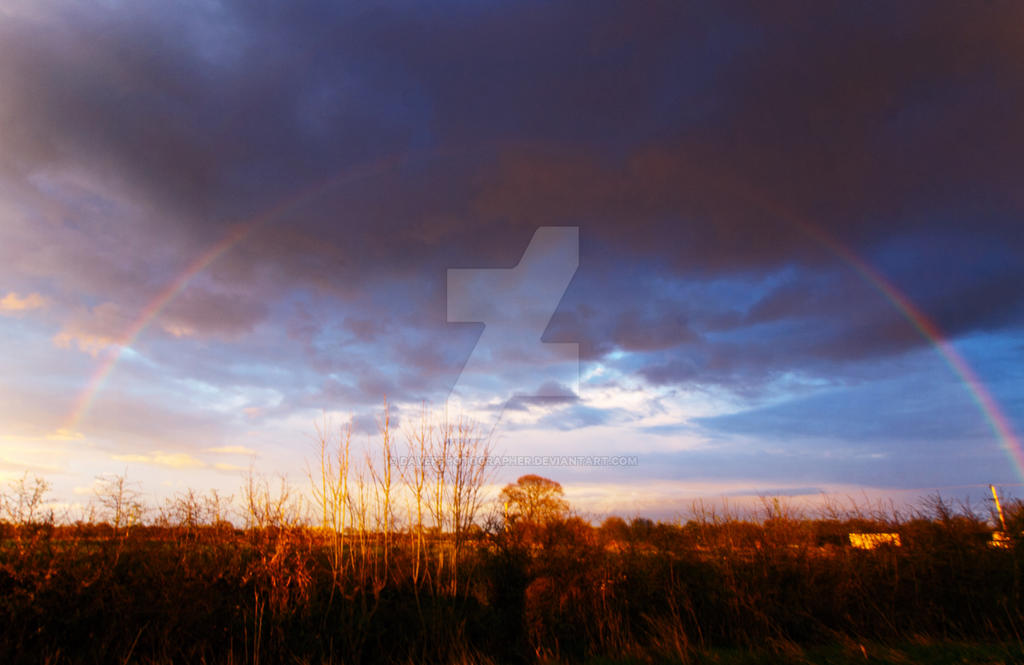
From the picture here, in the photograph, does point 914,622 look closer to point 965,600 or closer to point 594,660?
point 965,600

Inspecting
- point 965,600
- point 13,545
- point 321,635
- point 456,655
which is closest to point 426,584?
point 456,655

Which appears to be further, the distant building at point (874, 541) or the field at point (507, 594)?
the distant building at point (874, 541)

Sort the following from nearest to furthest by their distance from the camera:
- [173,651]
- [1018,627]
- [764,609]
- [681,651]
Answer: [681,651]
[173,651]
[1018,627]
[764,609]

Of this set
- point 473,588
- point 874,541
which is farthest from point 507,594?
point 874,541

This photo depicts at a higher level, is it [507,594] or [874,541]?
[874,541]

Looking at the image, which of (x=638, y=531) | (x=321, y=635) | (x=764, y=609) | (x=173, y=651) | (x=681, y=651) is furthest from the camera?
(x=638, y=531)

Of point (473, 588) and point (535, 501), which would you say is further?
point (535, 501)

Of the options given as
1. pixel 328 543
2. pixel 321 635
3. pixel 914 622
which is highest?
pixel 328 543

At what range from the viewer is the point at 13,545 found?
9.79 meters

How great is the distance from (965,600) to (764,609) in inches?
172

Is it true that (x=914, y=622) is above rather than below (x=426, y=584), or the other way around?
below

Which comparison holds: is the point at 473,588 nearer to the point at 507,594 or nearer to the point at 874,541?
the point at 507,594

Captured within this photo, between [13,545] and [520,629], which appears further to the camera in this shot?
[520,629]

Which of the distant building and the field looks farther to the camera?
the distant building
